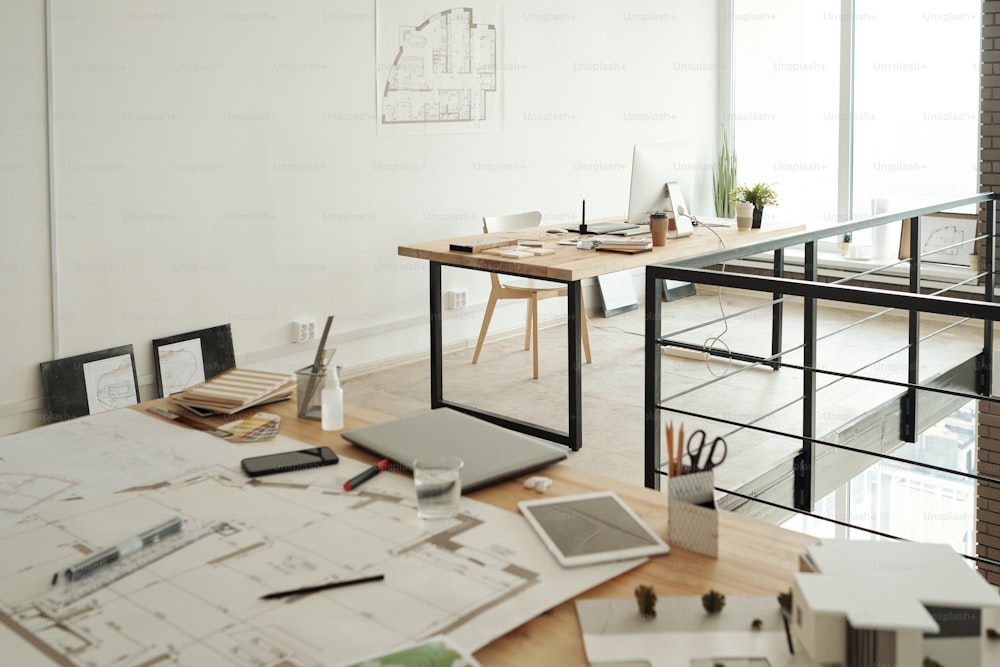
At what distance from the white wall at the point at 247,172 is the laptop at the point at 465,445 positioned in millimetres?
2779

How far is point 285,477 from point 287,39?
A: 3.68 meters

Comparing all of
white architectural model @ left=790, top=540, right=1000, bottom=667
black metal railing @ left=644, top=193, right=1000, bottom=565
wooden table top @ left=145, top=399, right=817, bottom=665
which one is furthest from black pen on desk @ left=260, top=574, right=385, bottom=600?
black metal railing @ left=644, top=193, right=1000, bottom=565

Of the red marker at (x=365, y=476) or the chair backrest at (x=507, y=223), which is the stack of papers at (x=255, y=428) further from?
the chair backrest at (x=507, y=223)

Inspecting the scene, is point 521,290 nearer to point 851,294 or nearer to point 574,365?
→ point 574,365

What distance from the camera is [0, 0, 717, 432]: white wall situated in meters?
4.09

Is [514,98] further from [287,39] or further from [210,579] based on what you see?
[210,579]

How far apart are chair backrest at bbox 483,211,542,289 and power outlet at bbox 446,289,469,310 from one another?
15.1 inches

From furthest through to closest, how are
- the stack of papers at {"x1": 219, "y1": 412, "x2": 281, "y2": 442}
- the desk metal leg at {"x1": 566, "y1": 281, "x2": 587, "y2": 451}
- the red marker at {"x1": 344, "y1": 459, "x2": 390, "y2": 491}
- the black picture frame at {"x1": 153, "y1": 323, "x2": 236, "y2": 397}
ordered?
the black picture frame at {"x1": 153, "y1": 323, "x2": 236, "y2": 397} → the desk metal leg at {"x1": 566, "y1": 281, "x2": 587, "y2": 451} → the stack of papers at {"x1": 219, "y1": 412, "x2": 281, "y2": 442} → the red marker at {"x1": 344, "y1": 459, "x2": 390, "y2": 491}

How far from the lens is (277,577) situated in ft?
4.44

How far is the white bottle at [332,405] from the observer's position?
198 cm

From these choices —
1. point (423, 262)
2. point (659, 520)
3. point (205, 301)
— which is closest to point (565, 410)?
point (423, 262)

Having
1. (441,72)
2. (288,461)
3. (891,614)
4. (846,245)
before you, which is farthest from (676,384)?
(891,614)

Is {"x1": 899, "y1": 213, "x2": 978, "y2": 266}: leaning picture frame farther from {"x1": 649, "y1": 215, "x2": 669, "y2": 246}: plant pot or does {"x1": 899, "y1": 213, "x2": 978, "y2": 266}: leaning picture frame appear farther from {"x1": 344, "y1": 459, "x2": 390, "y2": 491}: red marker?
{"x1": 344, "y1": 459, "x2": 390, "y2": 491}: red marker

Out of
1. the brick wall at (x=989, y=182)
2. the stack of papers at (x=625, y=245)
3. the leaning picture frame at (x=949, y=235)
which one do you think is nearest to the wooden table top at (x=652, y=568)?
the stack of papers at (x=625, y=245)
